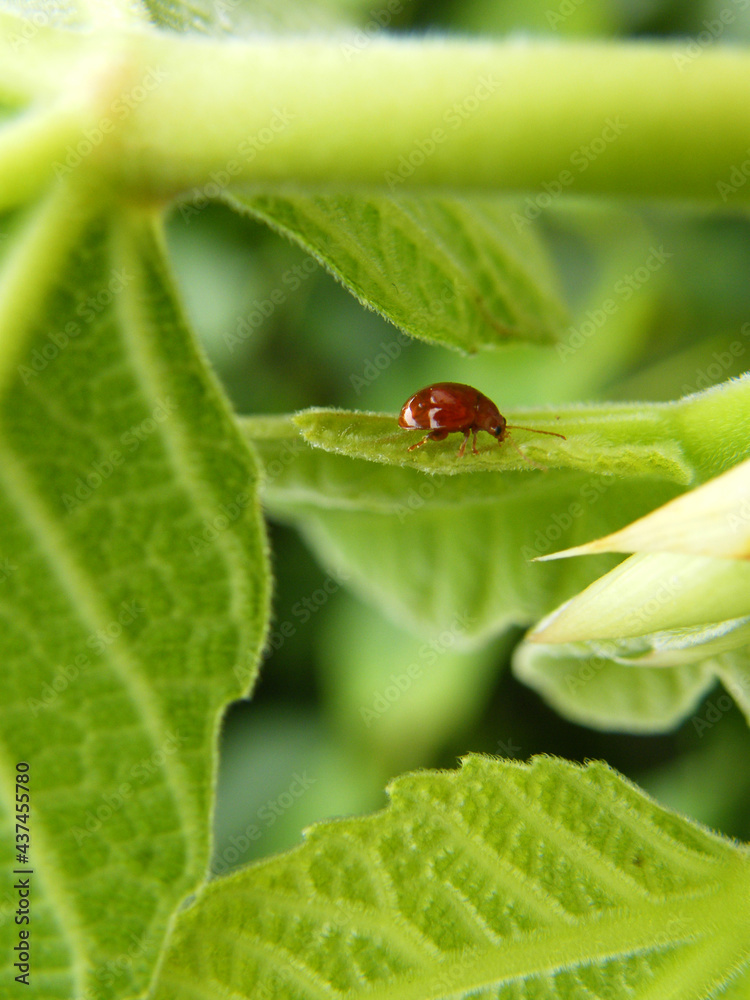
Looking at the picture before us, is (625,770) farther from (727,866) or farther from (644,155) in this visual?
(644,155)

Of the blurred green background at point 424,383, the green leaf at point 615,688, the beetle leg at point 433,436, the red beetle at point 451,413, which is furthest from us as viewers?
the blurred green background at point 424,383

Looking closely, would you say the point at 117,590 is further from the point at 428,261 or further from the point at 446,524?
the point at 446,524

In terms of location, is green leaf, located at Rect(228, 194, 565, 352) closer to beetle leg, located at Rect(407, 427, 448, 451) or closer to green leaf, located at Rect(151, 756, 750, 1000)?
beetle leg, located at Rect(407, 427, 448, 451)

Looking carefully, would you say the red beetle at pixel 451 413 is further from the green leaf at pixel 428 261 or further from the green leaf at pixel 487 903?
the green leaf at pixel 487 903

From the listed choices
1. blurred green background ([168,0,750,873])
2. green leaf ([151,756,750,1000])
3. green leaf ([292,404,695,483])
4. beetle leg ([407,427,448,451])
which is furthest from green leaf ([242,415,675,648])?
blurred green background ([168,0,750,873])

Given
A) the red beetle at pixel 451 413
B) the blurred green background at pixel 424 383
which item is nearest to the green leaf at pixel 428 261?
the red beetle at pixel 451 413

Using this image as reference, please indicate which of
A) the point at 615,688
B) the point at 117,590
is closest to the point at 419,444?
the point at 117,590
